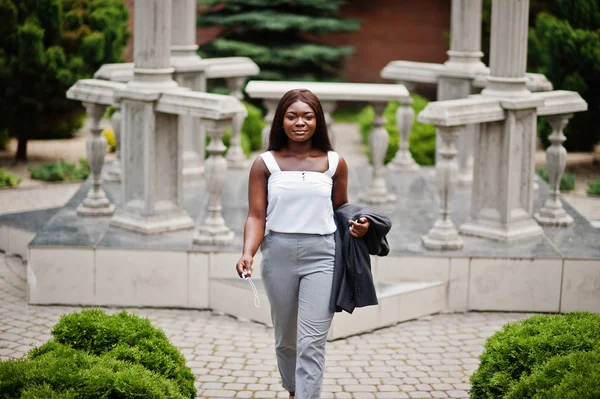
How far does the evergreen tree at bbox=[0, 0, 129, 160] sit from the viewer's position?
48.4 ft

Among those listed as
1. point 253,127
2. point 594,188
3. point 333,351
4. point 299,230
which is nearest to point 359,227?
point 299,230

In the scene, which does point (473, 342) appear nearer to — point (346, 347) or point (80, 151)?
point (346, 347)

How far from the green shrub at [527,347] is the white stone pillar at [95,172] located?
209 inches

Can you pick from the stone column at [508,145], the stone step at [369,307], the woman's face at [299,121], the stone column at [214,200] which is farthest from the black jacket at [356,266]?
the stone column at [508,145]

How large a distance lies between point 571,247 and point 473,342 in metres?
1.68

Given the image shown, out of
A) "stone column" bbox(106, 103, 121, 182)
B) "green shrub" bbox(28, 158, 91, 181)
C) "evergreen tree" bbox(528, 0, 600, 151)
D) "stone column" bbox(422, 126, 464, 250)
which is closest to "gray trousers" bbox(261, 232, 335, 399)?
"stone column" bbox(422, 126, 464, 250)

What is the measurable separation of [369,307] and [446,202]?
1444mm

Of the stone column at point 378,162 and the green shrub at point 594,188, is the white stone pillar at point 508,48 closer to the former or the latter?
the stone column at point 378,162

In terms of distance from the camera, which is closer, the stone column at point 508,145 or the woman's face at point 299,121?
the woman's face at point 299,121

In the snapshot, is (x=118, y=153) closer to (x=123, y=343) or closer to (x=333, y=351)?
(x=333, y=351)

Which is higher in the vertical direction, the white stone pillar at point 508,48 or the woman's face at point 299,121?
the white stone pillar at point 508,48

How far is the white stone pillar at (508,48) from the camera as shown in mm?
9008

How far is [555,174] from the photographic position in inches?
388

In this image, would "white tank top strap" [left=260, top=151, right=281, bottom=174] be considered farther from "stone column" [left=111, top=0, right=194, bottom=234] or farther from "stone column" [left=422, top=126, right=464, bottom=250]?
"stone column" [left=111, top=0, right=194, bottom=234]
